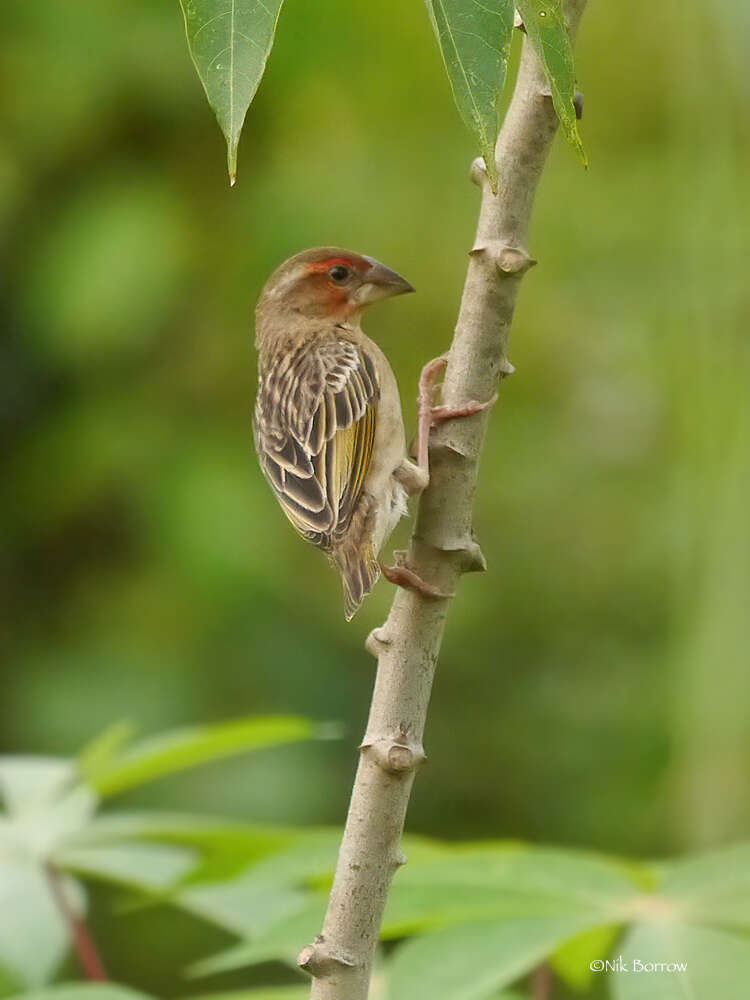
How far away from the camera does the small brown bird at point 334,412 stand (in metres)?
3.14

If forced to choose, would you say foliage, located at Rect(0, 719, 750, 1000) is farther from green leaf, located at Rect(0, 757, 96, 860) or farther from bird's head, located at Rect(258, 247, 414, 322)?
bird's head, located at Rect(258, 247, 414, 322)

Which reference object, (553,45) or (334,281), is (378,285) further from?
(553,45)

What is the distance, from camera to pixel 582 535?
660 centimetres

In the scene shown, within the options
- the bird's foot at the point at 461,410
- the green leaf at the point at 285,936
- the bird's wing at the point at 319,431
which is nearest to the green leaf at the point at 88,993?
the green leaf at the point at 285,936

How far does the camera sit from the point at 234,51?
4.51 ft

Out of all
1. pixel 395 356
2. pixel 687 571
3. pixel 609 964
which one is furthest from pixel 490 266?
pixel 395 356

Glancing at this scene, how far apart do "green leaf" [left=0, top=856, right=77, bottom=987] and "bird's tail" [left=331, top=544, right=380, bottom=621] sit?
0.77 metres

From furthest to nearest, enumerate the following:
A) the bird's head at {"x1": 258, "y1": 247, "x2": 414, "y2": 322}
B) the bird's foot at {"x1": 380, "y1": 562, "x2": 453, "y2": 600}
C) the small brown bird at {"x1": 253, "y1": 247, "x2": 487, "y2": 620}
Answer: the bird's head at {"x1": 258, "y1": 247, "x2": 414, "y2": 322} < the small brown bird at {"x1": 253, "y1": 247, "x2": 487, "y2": 620} < the bird's foot at {"x1": 380, "y1": 562, "x2": 453, "y2": 600}

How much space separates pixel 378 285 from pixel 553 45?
8.16 ft

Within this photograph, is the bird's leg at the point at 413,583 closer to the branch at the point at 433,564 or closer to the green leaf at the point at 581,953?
the branch at the point at 433,564

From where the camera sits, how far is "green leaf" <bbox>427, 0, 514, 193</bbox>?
4.62 ft

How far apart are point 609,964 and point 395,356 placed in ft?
12.5

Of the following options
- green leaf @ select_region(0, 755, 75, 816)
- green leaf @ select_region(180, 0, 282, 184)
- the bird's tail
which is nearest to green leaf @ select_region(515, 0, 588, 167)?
green leaf @ select_region(180, 0, 282, 184)

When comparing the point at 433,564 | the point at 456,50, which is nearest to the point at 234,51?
the point at 456,50
